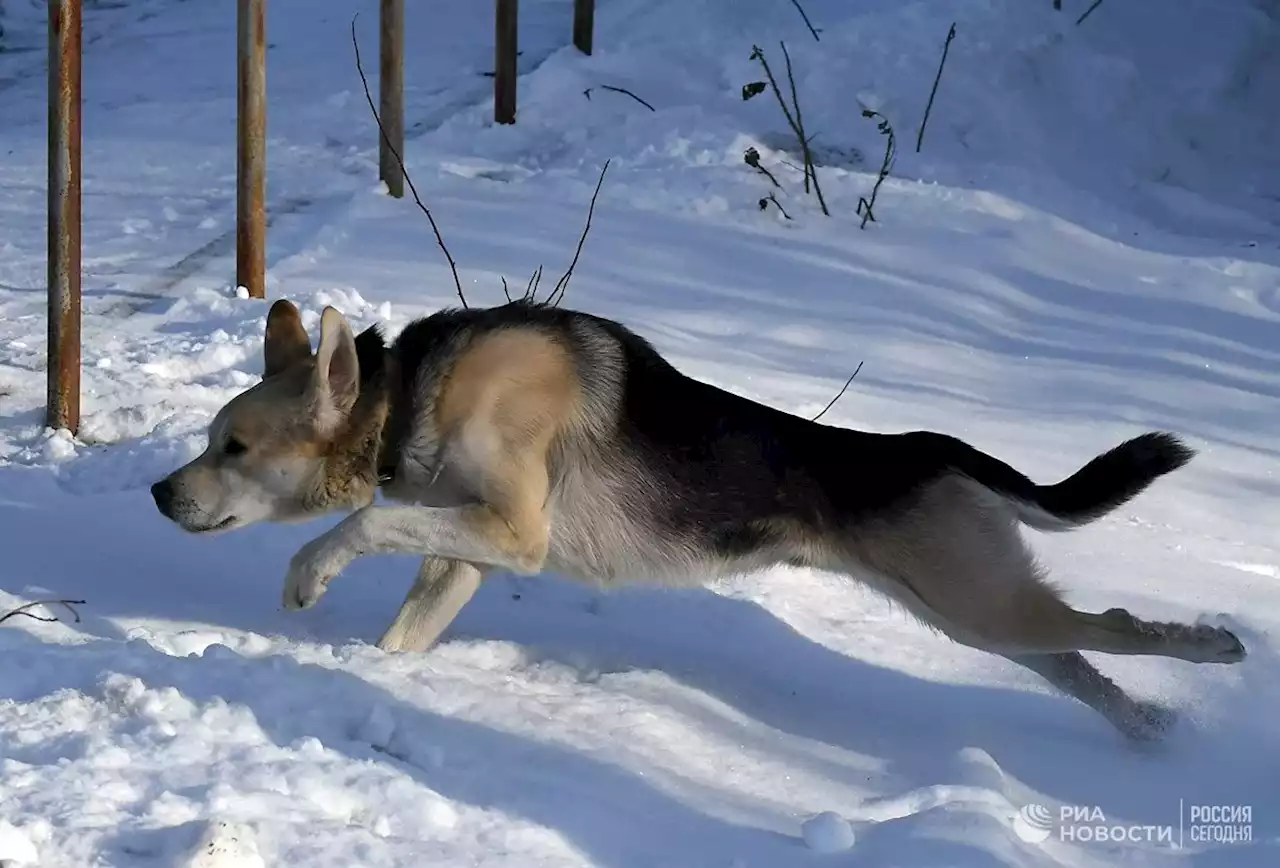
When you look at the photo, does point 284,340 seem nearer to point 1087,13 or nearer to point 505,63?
point 505,63

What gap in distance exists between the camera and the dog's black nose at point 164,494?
Result: 4348 millimetres

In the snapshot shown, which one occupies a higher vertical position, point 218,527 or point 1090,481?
point 1090,481

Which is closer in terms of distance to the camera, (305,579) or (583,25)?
(305,579)

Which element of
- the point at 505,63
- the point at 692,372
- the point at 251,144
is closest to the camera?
the point at 692,372

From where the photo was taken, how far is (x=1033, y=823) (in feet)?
12.6

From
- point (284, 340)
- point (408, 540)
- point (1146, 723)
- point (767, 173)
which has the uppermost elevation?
point (284, 340)

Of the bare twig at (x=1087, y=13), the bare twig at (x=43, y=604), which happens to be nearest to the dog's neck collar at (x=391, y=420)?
the bare twig at (x=43, y=604)

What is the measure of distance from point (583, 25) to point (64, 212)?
8.13m

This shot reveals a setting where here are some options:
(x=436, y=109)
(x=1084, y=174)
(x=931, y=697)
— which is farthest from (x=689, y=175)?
(x=931, y=697)

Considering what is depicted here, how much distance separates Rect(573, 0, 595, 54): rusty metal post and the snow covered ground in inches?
10.1

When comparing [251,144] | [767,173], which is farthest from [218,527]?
[767,173]

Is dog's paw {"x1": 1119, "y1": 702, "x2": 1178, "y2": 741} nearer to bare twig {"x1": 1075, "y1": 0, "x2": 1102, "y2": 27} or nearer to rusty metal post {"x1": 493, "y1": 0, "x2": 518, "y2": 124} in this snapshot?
rusty metal post {"x1": 493, "y1": 0, "x2": 518, "y2": 124}

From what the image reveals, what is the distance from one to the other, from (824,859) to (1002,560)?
4.33ft

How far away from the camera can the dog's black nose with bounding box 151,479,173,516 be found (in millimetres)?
4348
